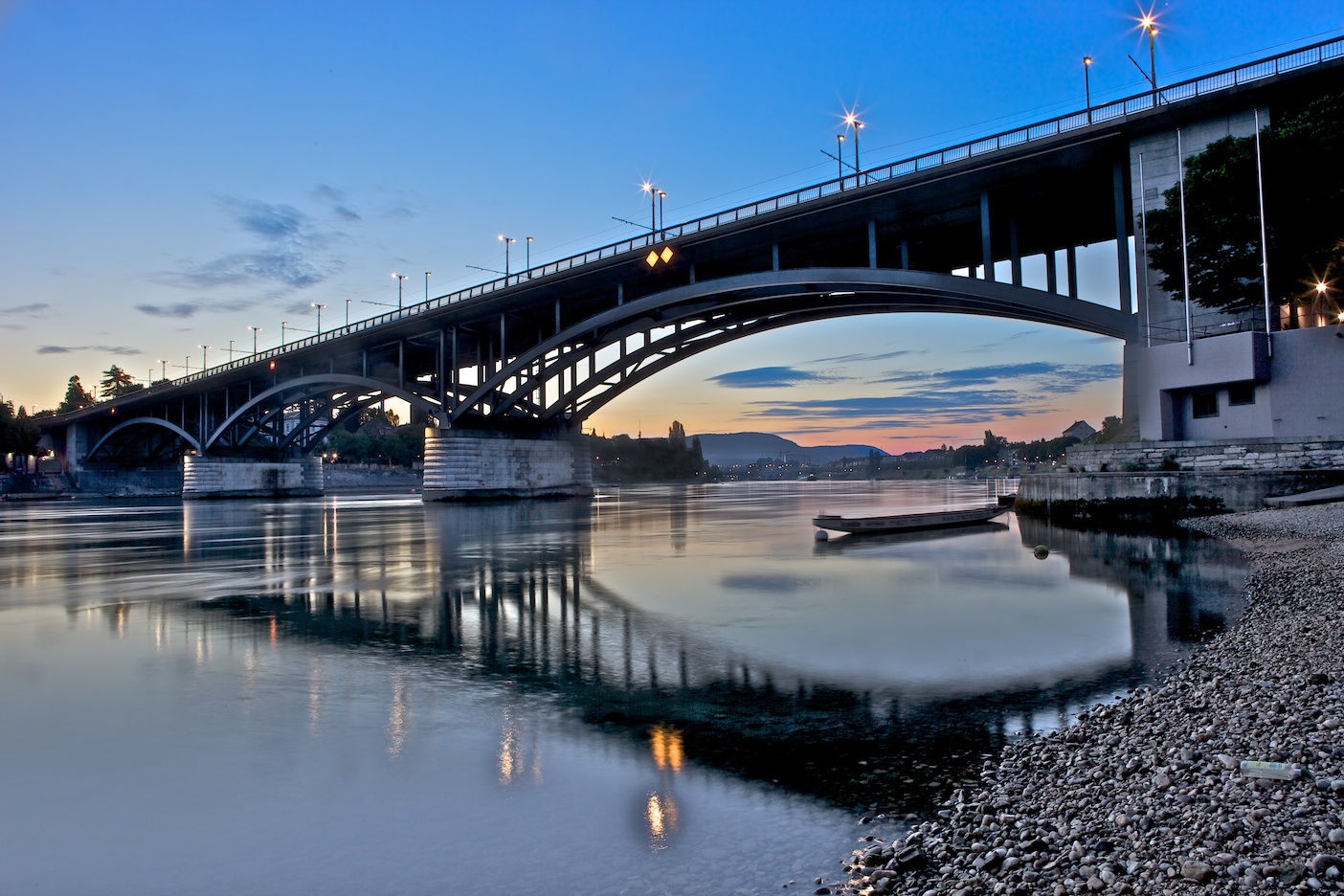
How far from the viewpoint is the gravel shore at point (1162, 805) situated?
353 centimetres

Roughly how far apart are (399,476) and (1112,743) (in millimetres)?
157532

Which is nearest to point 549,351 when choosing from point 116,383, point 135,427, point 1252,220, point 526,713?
point 1252,220

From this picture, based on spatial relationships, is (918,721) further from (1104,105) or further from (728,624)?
(1104,105)

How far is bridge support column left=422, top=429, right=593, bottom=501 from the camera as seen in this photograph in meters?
59.5

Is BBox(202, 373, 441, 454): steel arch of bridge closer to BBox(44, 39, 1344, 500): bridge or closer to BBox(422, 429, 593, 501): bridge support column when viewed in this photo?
BBox(44, 39, 1344, 500): bridge

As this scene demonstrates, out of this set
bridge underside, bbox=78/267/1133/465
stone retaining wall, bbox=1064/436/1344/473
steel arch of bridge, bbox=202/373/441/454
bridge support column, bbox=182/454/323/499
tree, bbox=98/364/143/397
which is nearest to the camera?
stone retaining wall, bbox=1064/436/1344/473

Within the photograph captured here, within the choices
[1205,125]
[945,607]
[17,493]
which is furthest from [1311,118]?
[17,493]

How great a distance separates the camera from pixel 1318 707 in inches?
215

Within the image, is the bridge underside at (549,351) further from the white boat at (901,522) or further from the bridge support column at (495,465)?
the white boat at (901,522)

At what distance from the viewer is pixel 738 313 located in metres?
51.4

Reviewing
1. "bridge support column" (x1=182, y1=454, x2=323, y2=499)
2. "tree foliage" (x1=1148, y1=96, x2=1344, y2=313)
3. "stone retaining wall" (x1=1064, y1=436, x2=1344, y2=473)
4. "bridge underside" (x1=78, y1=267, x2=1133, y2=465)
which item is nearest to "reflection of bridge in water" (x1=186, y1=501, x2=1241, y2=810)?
"stone retaining wall" (x1=1064, y1=436, x2=1344, y2=473)

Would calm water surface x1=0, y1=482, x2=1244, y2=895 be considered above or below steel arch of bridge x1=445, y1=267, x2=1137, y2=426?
below

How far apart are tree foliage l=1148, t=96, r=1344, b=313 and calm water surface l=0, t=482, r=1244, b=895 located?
14.7 meters

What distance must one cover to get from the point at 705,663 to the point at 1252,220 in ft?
92.4
